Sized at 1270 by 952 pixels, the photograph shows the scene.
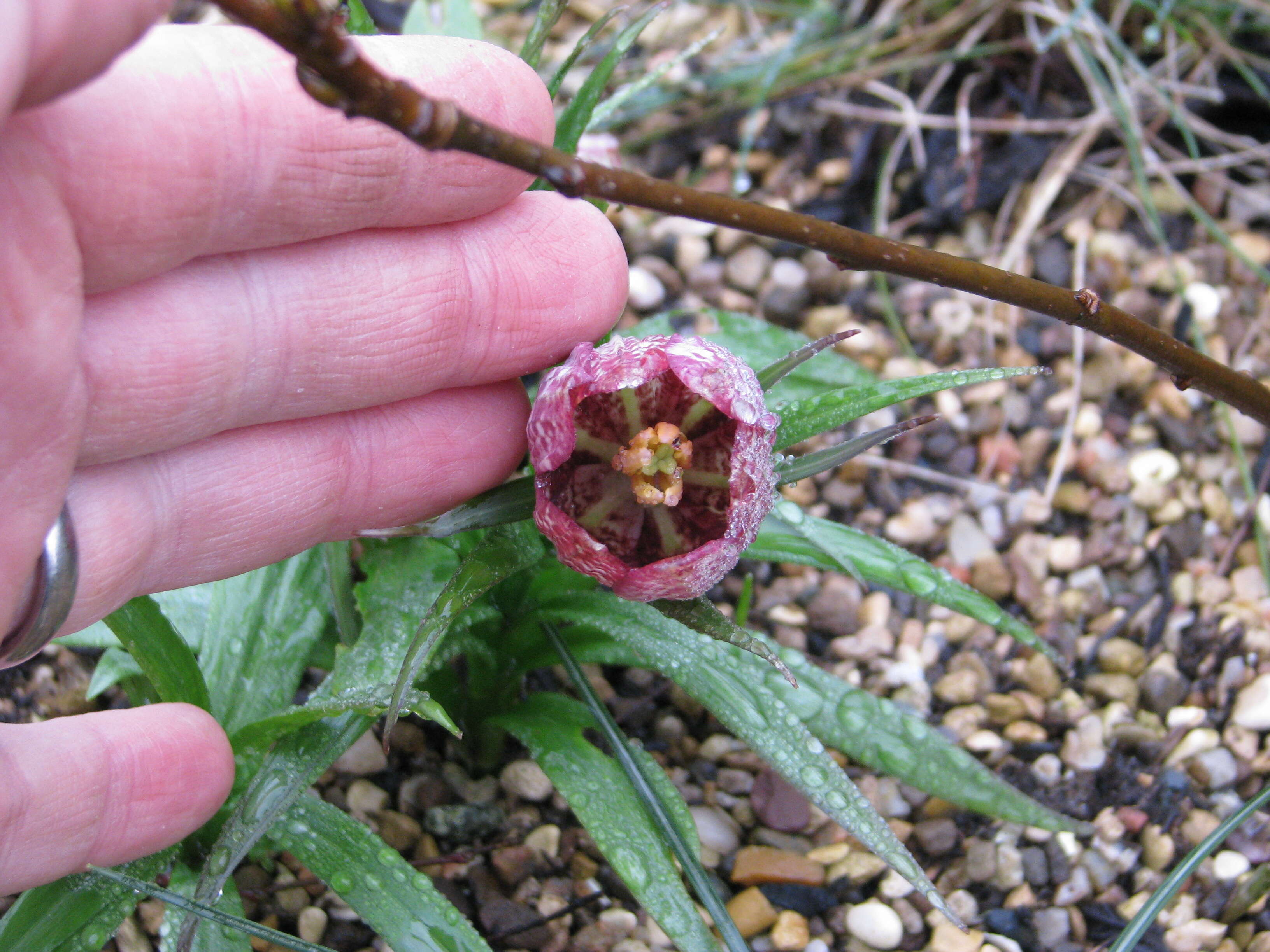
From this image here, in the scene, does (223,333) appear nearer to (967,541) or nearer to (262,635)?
(262,635)

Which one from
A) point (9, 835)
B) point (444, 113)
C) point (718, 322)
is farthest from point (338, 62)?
point (718, 322)

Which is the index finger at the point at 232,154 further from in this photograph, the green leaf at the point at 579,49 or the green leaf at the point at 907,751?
the green leaf at the point at 907,751

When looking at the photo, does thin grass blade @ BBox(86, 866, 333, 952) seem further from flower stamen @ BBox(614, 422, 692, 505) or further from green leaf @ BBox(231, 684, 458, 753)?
flower stamen @ BBox(614, 422, 692, 505)

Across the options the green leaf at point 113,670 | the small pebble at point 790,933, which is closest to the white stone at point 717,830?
the small pebble at point 790,933

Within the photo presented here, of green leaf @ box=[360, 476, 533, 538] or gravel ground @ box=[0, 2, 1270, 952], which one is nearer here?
green leaf @ box=[360, 476, 533, 538]

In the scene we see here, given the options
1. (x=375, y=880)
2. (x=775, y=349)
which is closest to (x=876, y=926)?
(x=375, y=880)

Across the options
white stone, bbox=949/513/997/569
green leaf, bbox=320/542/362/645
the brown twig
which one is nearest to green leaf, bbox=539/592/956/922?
green leaf, bbox=320/542/362/645
